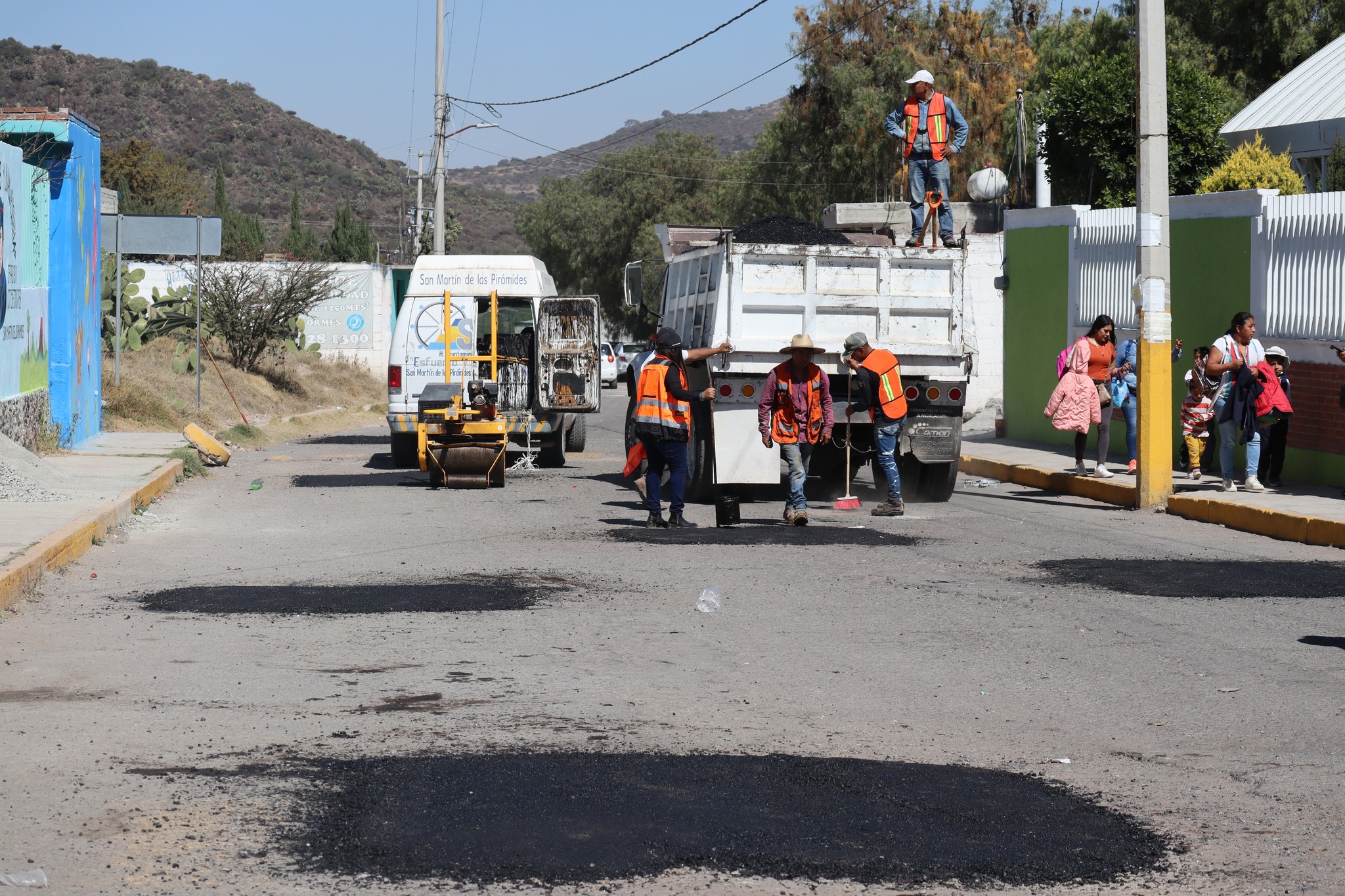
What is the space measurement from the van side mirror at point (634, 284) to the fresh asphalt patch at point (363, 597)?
8.20 m

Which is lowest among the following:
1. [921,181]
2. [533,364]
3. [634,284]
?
[533,364]

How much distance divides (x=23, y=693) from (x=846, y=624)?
14.1ft

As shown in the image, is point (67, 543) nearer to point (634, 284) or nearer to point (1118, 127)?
point (634, 284)

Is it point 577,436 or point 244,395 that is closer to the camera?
point 577,436

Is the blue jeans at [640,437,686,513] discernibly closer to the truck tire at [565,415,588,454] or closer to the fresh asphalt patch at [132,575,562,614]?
the fresh asphalt patch at [132,575,562,614]

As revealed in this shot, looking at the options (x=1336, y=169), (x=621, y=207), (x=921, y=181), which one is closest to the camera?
(x=921, y=181)

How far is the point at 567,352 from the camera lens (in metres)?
19.2

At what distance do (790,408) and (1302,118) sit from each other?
21824 mm

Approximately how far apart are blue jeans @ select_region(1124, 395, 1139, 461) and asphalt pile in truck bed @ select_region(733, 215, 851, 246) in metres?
3.68

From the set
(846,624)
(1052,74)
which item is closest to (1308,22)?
(1052,74)

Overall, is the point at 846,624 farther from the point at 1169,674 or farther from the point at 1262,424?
the point at 1262,424

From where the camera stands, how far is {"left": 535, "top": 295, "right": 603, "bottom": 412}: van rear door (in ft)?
62.5

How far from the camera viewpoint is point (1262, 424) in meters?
14.7

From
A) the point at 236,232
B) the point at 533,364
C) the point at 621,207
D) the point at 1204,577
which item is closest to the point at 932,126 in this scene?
the point at 533,364
